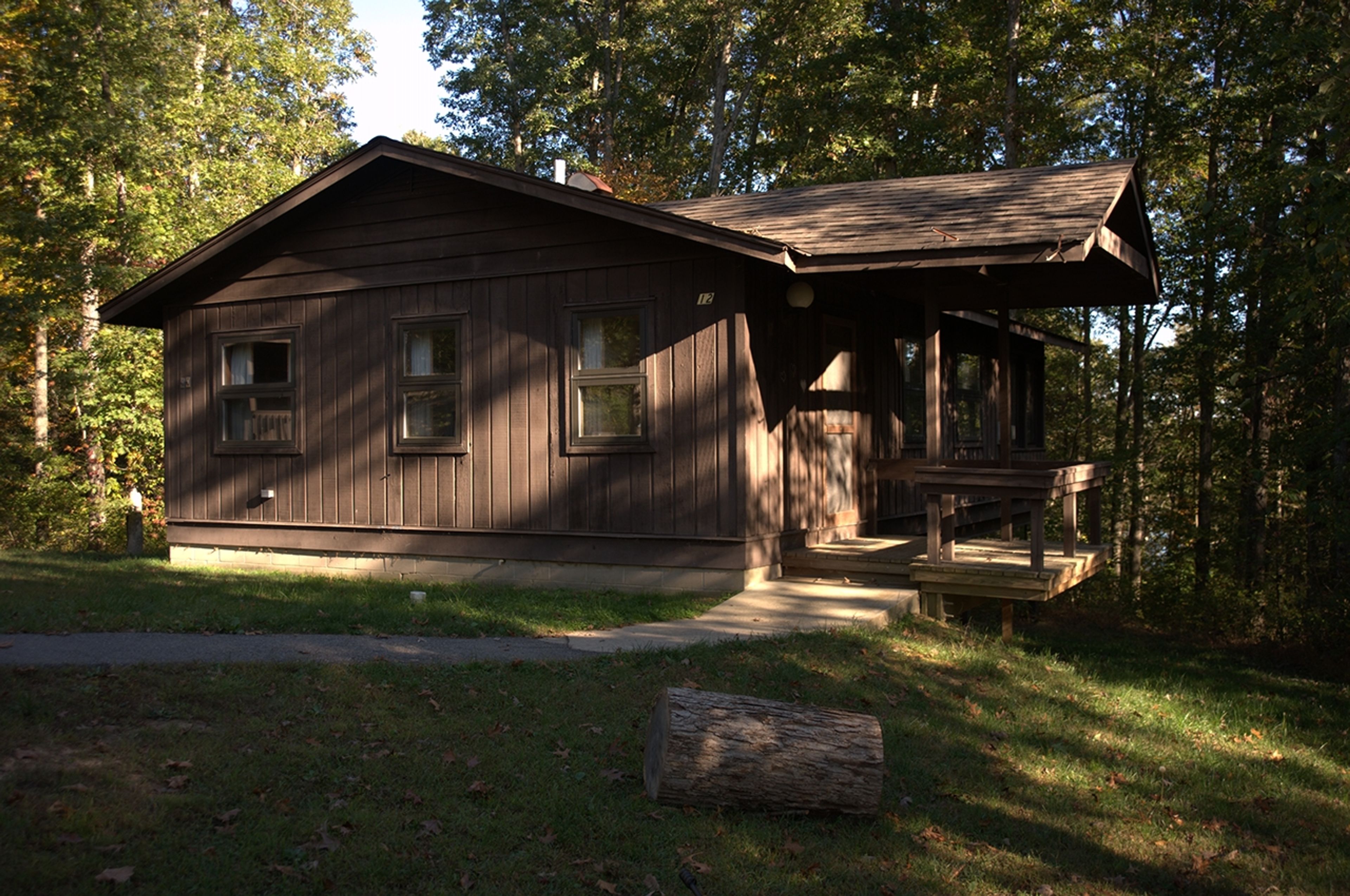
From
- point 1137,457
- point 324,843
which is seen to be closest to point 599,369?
point 324,843

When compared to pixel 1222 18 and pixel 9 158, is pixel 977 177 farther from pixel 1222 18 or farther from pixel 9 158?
pixel 9 158

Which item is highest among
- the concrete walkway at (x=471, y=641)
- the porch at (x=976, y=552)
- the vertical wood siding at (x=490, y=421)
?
the vertical wood siding at (x=490, y=421)

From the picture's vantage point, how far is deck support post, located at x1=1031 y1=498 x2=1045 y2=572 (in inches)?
344

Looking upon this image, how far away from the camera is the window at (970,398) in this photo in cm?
1501

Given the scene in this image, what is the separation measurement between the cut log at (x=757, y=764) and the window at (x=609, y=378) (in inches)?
213

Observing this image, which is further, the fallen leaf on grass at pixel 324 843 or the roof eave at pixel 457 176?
the roof eave at pixel 457 176

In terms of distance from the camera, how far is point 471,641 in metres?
7.87

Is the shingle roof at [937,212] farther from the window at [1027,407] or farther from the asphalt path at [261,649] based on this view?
the window at [1027,407]

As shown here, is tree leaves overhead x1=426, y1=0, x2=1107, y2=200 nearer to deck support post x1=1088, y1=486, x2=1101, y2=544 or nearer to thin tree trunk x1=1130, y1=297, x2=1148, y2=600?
thin tree trunk x1=1130, y1=297, x2=1148, y2=600

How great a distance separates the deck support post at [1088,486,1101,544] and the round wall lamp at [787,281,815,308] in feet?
12.5

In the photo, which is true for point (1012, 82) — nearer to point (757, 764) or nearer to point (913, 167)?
point (913, 167)

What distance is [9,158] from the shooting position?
19.3m

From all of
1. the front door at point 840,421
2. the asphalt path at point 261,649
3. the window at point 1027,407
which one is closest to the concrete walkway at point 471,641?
the asphalt path at point 261,649

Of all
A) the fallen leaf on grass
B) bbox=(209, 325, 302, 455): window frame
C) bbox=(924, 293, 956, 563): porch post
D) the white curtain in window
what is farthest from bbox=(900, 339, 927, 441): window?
the fallen leaf on grass
